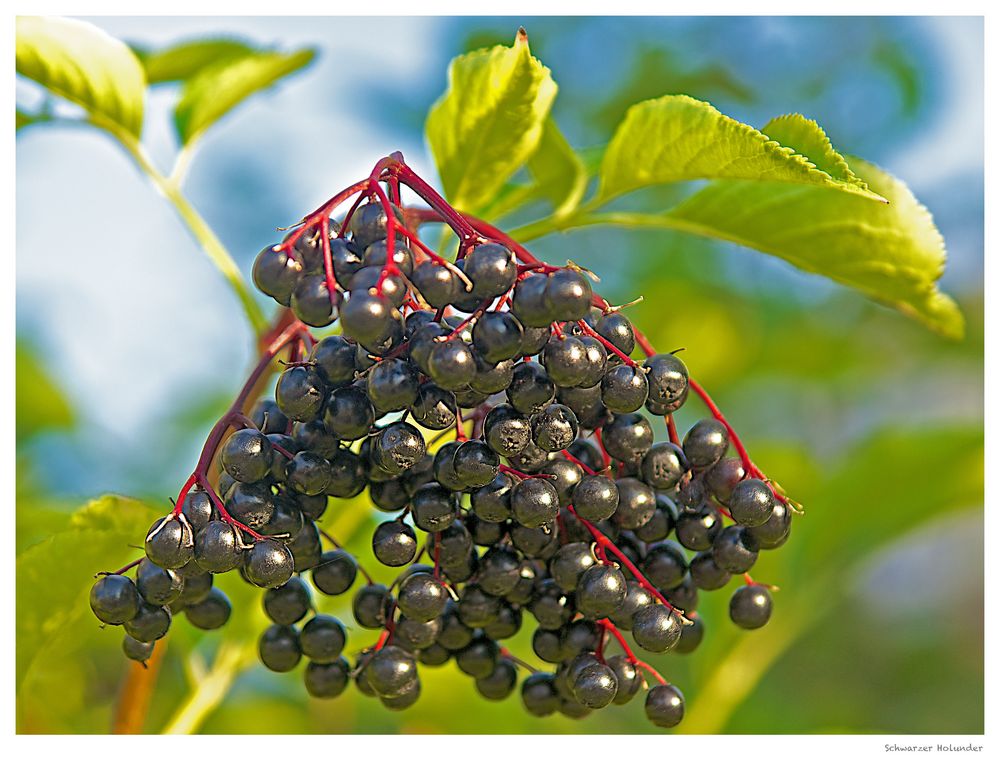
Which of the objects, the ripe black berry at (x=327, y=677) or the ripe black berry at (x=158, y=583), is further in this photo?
the ripe black berry at (x=327, y=677)

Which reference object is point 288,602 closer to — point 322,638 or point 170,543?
point 322,638

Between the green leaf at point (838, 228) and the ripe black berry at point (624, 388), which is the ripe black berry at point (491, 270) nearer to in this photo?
the ripe black berry at point (624, 388)

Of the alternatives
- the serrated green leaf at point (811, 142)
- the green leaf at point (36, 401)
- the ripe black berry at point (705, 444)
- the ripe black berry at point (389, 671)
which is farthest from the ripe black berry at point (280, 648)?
the green leaf at point (36, 401)

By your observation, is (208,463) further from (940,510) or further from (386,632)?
(940,510)

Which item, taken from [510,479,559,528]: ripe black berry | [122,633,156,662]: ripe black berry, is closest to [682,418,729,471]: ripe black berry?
[510,479,559,528]: ripe black berry

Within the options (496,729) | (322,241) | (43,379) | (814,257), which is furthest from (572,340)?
(43,379)

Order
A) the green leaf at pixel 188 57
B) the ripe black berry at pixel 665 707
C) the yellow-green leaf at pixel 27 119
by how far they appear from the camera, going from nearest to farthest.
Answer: the ripe black berry at pixel 665 707 → the yellow-green leaf at pixel 27 119 → the green leaf at pixel 188 57

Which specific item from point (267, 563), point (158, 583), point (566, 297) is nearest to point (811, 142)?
point (566, 297)
